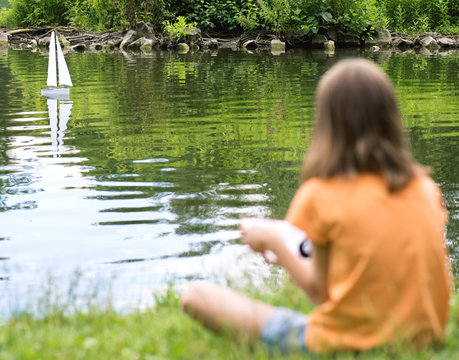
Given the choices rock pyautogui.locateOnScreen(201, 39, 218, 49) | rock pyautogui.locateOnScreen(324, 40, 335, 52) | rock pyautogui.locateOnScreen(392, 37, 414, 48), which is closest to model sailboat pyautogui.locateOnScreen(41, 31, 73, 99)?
rock pyautogui.locateOnScreen(324, 40, 335, 52)

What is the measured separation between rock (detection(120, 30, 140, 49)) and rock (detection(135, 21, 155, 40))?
8.4 inches

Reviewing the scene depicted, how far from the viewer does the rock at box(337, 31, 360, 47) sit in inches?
1131

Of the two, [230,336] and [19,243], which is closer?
[230,336]

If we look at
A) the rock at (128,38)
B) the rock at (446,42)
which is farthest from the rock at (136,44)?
the rock at (446,42)

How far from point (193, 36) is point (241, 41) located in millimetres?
2057

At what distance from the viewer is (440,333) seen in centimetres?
298

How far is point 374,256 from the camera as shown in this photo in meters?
2.80

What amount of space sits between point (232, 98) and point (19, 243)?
917 cm

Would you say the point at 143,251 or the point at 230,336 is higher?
the point at 230,336

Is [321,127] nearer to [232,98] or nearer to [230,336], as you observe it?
[230,336]

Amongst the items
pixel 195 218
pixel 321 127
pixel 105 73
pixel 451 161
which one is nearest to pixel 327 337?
pixel 321 127

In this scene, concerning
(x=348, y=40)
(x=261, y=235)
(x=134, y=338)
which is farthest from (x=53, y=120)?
(x=348, y=40)

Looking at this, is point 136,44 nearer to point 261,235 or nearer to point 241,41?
point 241,41

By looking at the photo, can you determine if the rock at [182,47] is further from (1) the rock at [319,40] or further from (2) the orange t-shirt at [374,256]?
(2) the orange t-shirt at [374,256]
